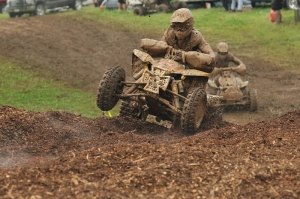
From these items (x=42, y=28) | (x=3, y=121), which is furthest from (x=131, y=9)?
(x=3, y=121)

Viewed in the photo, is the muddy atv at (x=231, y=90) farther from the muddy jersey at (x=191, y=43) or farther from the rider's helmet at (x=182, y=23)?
the rider's helmet at (x=182, y=23)

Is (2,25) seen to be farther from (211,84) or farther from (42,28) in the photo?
(211,84)

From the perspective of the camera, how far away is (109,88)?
38.3ft

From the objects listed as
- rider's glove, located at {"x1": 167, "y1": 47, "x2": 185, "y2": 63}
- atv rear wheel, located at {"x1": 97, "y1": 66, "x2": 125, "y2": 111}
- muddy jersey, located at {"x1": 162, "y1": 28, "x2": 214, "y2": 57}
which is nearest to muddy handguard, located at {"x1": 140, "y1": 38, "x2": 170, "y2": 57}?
rider's glove, located at {"x1": 167, "y1": 47, "x2": 185, "y2": 63}

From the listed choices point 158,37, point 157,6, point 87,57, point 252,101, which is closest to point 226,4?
point 157,6

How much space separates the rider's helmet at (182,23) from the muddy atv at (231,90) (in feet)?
12.8

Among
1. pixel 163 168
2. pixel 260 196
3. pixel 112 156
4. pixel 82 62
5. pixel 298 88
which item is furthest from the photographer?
pixel 82 62

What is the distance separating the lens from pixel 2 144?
9.03m

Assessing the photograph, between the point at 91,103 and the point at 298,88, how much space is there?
5.75 metres

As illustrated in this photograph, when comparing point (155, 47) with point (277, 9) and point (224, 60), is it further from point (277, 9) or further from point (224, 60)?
point (277, 9)

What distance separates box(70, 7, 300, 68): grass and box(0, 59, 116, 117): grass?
25.0 ft

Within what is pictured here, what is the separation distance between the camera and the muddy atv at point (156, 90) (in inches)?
453

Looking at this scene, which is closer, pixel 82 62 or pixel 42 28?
pixel 82 62

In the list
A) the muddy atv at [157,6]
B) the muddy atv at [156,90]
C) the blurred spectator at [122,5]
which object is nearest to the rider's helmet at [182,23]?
the muddy atv at [156,90]
